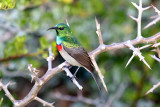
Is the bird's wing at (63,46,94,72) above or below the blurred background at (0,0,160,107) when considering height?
above

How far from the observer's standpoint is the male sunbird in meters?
3.25

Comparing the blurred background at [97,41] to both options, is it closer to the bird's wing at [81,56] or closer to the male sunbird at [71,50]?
the male sunbird at [71,50]

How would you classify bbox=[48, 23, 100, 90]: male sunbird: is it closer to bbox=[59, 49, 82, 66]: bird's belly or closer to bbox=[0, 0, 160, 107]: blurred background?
bbox=[59, 49, 82, 66]: bird's belly

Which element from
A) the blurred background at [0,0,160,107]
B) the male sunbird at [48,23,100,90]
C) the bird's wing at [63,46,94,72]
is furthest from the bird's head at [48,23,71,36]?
the blurred background at [0,0,160,107]

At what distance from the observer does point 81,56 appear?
329 centimetres

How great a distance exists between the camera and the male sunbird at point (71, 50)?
128 inches

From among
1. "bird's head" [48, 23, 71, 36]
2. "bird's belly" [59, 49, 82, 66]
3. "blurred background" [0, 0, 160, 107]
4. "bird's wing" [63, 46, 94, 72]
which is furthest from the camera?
"blurred background" [0, 0, 160, 107]

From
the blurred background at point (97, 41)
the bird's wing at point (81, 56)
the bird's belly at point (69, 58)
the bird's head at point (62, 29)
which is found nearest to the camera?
the bird's wing at point (81, 56)

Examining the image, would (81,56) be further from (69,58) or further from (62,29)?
(62,29)

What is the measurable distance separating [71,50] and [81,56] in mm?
231

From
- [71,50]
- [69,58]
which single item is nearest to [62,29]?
[71,50]

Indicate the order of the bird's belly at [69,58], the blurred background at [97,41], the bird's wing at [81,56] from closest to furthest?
1. the bird's wing at [81,56]
2. the bird's belly at [69,58]
3. the blurred background at [97,41]

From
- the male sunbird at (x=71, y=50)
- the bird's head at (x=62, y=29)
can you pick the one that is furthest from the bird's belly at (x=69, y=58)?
the bird's head at (x=62, y=29)

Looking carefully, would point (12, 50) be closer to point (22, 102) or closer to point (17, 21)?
point (17, 21)
